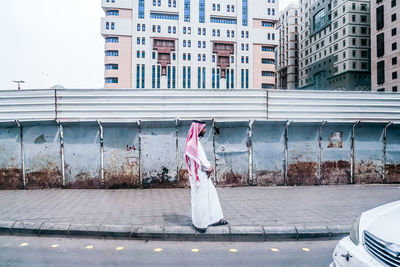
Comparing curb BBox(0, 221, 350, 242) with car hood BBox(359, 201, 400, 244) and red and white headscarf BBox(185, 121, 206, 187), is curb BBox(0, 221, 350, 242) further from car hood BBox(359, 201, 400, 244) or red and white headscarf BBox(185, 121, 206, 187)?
car hood BBox(359, 201, 400, 244)

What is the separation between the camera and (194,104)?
340 inches

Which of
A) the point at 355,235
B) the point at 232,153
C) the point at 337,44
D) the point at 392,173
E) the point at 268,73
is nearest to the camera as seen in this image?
the point at 355,235

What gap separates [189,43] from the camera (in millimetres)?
79000

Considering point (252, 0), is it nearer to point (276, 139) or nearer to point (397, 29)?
point (397, 29)

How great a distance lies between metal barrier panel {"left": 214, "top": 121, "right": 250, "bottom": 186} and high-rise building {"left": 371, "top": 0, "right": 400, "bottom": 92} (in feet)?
198

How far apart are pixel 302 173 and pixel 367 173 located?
208cm

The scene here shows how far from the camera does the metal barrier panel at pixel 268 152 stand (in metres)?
8.81

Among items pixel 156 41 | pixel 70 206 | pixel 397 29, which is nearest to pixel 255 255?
pixel 70 206

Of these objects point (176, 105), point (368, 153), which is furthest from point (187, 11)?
point (368, 153)

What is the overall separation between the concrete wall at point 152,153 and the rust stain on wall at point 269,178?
29mm

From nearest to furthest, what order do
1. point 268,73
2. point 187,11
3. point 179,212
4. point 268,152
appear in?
1. point 179,212
2. point 268,152
3. point 187,11
4. point 268,73

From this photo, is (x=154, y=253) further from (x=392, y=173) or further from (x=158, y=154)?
(x=392, y=173)

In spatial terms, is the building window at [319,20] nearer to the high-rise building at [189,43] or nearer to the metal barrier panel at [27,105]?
the high-rise building at [189,43]

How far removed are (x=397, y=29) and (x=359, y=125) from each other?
203ft
